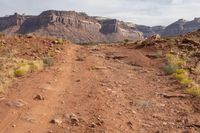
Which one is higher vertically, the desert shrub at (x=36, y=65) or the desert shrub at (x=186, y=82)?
the desert shrub at (x=36, y=65)

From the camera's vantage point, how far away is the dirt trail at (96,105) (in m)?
10.9

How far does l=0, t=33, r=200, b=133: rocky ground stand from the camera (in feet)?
35.8

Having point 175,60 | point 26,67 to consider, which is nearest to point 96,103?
point 26,67

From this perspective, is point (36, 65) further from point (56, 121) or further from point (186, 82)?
point (56, 121)

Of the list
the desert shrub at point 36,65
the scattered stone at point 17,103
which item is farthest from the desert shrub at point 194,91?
the desert shrub at point 36,65

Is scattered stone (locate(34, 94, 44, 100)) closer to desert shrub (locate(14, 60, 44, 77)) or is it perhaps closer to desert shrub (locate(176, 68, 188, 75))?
desert shrub (locate(14, 60, 44, 77))

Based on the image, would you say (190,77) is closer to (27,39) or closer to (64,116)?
(64,116)

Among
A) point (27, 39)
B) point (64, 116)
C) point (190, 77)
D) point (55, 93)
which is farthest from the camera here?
point (27, 39)

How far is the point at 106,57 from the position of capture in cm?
2586

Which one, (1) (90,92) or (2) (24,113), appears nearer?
(2) (24,113)

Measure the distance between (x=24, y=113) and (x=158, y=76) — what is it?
8572 millimetres

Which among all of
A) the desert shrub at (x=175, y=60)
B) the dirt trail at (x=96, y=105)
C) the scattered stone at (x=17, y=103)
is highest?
the desert shrub at (x=175, y=60)

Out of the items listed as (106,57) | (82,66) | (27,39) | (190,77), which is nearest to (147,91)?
(190,77)

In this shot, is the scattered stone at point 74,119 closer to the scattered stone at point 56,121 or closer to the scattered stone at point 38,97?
the scattered stone at point 56,121
